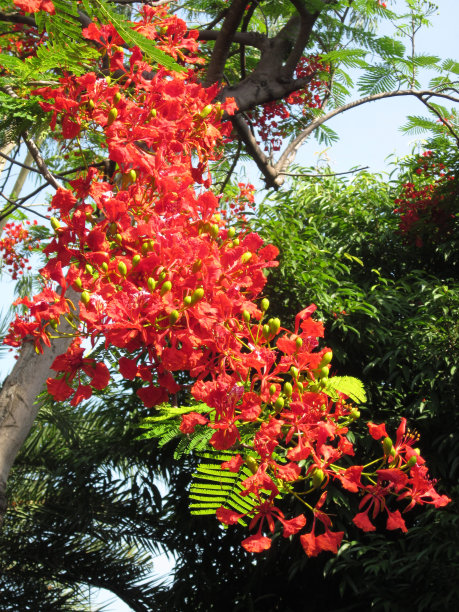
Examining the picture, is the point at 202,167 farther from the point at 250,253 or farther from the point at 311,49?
the point at 311,49

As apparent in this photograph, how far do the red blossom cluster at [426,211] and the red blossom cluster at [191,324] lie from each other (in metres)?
3.08

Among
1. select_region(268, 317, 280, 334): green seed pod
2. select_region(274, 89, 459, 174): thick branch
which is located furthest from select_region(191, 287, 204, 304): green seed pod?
select_region(274, 89, 459, 174): thick branch

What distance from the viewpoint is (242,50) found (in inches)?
112

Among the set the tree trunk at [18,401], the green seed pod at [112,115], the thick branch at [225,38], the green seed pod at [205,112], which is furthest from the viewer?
the thick branch at [225,38]

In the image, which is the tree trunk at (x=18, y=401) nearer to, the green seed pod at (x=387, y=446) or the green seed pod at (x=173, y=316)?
the green seed pod at (x=173, y=316)

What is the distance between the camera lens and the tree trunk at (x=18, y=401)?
75.8 inches

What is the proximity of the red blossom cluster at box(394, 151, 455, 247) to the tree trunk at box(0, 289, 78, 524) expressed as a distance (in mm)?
2900

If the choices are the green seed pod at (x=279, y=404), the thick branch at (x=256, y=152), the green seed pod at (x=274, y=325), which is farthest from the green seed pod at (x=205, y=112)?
the thick branch at (x=256, y=152)

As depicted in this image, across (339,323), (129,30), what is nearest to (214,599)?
(339,323)

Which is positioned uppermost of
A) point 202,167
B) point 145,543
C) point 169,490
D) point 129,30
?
point 129,30

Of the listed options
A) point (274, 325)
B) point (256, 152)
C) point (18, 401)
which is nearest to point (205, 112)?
point (274, 325)

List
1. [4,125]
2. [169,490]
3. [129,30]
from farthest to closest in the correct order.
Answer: [169,490] < [4,125] < [129,30]

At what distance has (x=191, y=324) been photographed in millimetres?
1076

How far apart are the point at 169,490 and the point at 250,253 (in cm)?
333
